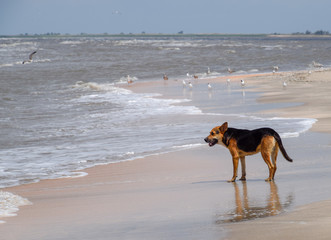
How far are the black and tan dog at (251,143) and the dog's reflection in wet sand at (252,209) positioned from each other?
89 centimetres

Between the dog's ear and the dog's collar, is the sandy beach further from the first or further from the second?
the dog's ear

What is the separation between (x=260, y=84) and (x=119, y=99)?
6455 mm

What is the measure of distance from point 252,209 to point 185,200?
973 millimetres

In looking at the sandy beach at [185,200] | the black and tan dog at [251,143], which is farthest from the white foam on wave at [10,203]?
the black and tan dog at [251,143]

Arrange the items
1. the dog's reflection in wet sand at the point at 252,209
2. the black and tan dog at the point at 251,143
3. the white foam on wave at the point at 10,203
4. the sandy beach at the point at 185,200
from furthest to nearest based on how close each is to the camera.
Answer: the black and tan dog at the point at 251,143, the white foam on wave at the point at 10,203, the dog's reflection in wet sand at the point at 252,209, the sandy beach at the point at 185,200

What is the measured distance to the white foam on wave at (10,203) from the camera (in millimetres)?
6792

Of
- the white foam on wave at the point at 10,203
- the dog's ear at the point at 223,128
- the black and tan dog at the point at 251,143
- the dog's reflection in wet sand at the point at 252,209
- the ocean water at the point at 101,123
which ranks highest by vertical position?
the dog's ear at the point at 223,128

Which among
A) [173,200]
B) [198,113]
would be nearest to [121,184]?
[173,200]

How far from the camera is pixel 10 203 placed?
7.28 m

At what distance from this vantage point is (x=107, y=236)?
5.50 meters

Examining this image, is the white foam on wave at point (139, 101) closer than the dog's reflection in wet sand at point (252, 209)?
No

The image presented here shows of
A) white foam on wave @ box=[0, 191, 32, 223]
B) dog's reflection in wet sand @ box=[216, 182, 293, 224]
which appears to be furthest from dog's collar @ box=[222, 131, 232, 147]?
white foam on wave @ box=[0, 191, 32, 223]

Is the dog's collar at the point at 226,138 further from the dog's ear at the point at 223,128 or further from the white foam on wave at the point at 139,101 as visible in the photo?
the white foam on wave at the point at 139,101

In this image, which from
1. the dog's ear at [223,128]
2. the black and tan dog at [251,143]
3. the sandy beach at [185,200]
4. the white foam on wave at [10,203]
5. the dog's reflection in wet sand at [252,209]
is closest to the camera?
the sandy beach at [185,200]
